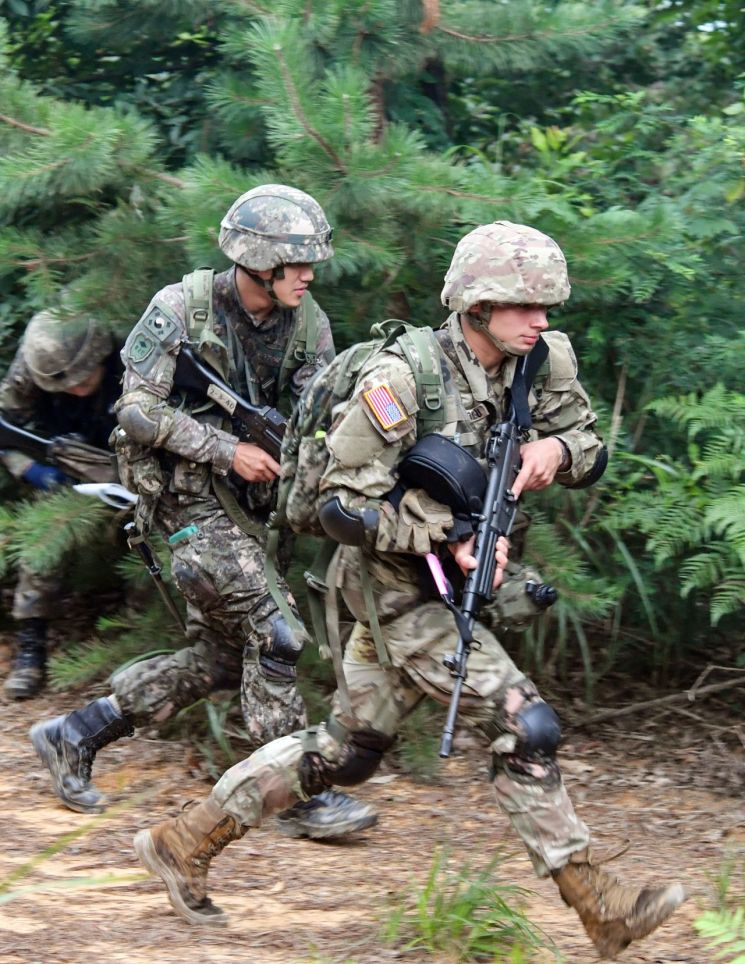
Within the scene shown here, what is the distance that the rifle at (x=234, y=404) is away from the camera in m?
4.86

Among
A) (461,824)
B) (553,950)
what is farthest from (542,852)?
(461,824)

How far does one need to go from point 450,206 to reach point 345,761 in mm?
2128

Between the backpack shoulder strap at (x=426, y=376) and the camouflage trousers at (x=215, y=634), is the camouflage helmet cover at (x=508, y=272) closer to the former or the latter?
the backpack shoulder strap at (x=426, y=376)

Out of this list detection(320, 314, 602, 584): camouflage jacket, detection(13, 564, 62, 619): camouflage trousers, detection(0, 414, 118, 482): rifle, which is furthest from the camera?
detection(13, 564, 62, 619): camouflage trousers

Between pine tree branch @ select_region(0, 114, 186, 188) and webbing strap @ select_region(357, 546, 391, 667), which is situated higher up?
pine tree branch @ select_region(0, 114, 186, 188)

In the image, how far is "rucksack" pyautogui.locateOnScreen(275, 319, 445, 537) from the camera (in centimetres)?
369

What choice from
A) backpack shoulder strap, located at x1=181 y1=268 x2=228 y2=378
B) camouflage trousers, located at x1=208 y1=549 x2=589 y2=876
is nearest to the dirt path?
camouflage trousers, located at x1=208 y1=549 x2=589 y2=876

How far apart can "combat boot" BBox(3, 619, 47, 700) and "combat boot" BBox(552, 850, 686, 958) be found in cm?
327

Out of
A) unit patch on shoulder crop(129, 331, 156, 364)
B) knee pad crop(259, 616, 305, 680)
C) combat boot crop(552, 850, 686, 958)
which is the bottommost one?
combat boot crop(552, 850, 686, 958)

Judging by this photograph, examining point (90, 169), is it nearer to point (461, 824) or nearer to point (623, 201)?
point (623, 201)

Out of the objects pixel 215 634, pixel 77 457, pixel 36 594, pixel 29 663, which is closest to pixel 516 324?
pixel 215 634

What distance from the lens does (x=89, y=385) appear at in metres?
5.73

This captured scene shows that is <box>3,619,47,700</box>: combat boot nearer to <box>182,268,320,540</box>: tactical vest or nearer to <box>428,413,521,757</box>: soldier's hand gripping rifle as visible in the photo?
<box>182,268,320,540</box>: tactical vest

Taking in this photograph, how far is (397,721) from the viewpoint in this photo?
12.8 feet
